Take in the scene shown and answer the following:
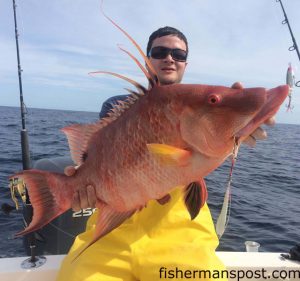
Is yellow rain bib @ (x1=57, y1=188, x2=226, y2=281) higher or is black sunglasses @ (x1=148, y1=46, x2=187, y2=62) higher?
black sunglasses @ (x1=148, y1=46, x2=187, y2=62)

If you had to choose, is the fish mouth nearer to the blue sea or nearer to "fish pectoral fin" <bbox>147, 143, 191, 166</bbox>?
"fish pectoral fin" <bbox>147, 143, 191, 166</bbox>

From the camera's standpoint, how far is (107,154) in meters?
1.89

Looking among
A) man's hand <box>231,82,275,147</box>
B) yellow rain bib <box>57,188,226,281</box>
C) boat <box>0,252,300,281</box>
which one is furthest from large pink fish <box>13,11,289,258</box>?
boat <box>0,252,300,281</box>

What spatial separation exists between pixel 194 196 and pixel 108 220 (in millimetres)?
518

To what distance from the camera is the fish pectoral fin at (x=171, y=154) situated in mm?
1588

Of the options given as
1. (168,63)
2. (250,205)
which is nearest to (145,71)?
(168,63)

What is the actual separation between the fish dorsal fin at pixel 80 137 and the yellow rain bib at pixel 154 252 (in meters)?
0.74

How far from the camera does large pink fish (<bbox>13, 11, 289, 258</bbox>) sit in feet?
5.31

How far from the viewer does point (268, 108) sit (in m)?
1.59

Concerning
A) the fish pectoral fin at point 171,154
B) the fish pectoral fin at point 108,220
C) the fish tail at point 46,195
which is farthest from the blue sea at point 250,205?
the fish tail at point 46,195

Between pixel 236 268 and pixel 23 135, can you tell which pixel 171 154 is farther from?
pixel 23 135

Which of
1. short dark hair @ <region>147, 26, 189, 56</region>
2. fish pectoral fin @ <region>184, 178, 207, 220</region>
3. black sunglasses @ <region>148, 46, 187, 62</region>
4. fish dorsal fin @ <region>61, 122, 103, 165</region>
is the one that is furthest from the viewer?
short dark hair @ <region>147, 26, 189, 56</region>

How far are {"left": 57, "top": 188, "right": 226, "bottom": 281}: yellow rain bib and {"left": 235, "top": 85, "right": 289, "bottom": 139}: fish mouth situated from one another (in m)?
0.86

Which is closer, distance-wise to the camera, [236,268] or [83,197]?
[83,197]
